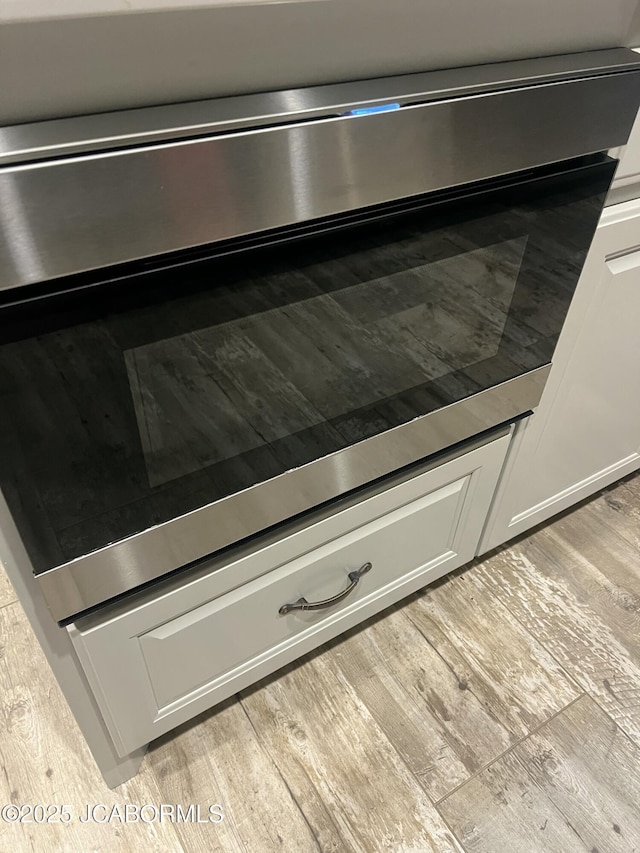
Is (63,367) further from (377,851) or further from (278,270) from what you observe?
(377,851)

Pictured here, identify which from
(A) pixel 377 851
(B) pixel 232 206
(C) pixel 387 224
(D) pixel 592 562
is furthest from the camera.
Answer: (D) pixel 592 562

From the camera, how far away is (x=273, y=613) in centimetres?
94

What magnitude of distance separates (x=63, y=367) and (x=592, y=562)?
1.16 meters

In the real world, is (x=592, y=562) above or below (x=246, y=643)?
below

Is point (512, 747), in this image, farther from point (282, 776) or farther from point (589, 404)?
point (589, 404)

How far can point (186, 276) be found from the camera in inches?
21.0

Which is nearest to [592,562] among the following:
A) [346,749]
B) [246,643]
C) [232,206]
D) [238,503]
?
[346,749]

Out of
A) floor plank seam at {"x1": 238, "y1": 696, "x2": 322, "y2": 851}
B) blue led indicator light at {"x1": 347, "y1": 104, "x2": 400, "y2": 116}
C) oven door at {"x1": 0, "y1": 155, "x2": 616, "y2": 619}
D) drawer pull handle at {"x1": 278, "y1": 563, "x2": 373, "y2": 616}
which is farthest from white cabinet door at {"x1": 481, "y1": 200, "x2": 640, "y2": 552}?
floor plank seam at {"x1": 238, "y1": 696, "x2": 322, "y2": 851}

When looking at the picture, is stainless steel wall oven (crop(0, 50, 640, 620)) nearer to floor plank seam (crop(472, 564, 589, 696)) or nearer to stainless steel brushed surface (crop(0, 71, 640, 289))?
stainless steel brushed surface (crop(0, 71, 640, 289))

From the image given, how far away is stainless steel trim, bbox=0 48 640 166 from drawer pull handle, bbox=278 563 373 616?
66 cm

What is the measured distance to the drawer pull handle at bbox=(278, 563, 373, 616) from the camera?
3.10 feet

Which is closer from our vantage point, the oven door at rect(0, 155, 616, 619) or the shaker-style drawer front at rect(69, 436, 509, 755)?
the oven door at rect(0, 155, 616, 619)

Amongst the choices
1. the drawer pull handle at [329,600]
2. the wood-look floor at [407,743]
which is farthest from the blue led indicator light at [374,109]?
the wood-look floor at [407,743]

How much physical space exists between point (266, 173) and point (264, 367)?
20 cm
